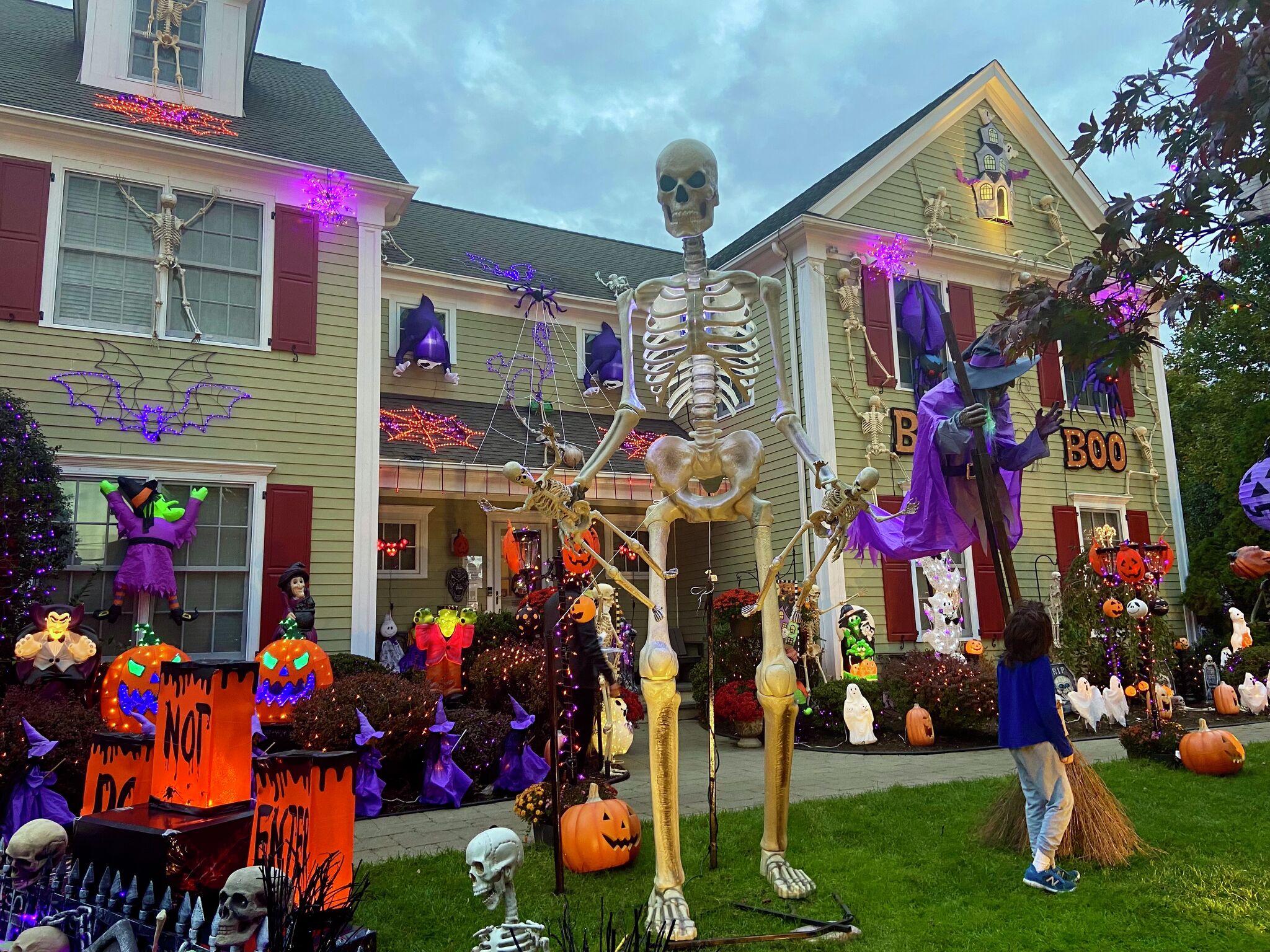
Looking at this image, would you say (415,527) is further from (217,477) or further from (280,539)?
(217,477)

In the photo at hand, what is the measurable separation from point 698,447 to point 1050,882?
2.84 m

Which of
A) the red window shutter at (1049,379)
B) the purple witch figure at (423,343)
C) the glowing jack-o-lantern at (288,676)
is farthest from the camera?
the red window shutter at (1049,379)

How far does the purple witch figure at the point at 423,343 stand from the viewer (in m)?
12.1

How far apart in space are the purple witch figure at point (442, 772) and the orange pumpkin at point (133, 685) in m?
2.07

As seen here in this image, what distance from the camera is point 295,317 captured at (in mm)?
10062

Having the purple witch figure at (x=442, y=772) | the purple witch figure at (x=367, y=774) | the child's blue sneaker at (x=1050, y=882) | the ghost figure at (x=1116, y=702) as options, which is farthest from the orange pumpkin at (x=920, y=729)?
the purple witch figure at (x=367, y=774)

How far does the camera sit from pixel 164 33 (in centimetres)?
1038

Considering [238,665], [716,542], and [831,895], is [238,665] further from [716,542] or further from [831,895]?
[716,542]

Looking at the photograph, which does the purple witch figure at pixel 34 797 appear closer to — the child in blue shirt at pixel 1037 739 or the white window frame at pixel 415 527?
the child in blue shirt at pixel 1037 739

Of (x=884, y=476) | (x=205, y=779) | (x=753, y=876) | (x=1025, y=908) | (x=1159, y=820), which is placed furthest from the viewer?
Result: (x=884, y=476)

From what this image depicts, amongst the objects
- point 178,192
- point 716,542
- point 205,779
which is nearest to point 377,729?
point 205,779

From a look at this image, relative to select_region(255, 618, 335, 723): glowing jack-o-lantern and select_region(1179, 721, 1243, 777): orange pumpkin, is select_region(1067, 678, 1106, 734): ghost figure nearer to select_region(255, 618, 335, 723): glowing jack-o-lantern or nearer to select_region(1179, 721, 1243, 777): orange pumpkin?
select_region(1179, 721, 1243, 777): orange pumpkin

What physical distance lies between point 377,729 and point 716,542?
323 inches

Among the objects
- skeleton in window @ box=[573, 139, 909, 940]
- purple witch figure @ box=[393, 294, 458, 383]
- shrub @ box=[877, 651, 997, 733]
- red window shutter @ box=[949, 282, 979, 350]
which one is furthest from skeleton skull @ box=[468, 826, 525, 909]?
red window shutter @ box=[949, 282, 979, 350]
